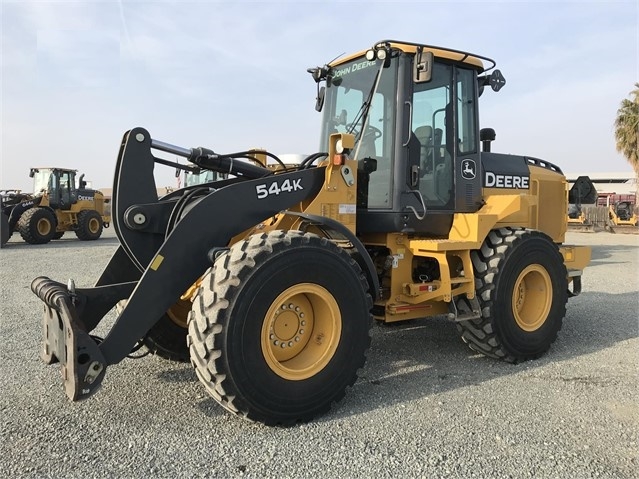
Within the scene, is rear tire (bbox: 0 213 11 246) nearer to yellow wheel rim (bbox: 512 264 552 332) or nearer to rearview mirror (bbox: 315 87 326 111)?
rearview mirror (bbox: 315 87 326 111)

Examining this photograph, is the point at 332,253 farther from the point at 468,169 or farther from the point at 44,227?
the point at 44,227

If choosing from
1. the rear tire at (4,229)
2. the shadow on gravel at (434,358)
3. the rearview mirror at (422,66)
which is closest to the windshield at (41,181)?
the rear tire at (4,229)

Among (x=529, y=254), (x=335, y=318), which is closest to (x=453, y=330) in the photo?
(x=529, y=254)

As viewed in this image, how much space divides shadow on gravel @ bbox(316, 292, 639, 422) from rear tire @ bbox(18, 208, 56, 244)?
53.5 ft

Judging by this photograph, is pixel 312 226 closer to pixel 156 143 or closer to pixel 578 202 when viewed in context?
pixel 156 143

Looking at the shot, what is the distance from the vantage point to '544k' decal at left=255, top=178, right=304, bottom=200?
12.9 feet

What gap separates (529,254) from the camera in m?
5.05

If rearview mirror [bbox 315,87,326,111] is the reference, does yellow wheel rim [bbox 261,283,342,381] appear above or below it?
below

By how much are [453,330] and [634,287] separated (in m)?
5.51

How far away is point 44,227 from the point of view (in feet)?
62.4

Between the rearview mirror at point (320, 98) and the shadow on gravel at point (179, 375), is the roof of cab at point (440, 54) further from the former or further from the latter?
the shadow on gravel at point (179, 375)

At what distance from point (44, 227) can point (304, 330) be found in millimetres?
18282

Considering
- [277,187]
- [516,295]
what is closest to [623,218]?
[516,295]

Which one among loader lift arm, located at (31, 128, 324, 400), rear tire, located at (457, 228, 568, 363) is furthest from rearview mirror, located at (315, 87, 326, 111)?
rear tire, located at (457, 228, 568, 363)
